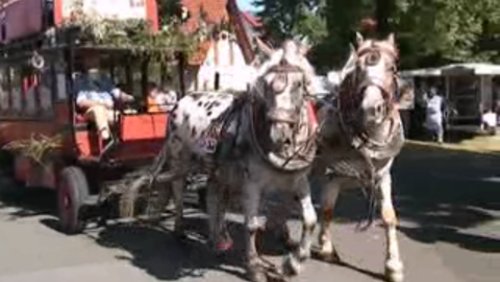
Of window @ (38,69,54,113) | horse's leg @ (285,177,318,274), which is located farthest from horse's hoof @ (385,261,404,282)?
window @ (38,69,54,113)

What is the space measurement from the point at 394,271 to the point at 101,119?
5.05 metres

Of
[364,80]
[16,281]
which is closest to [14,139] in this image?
[16,281]

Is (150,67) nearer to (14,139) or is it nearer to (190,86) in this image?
(190,86)

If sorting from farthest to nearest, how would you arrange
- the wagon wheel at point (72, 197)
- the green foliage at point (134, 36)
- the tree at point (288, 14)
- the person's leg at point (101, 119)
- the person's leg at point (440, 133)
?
the person's leg at point (440, 133) → the tree at point (288, 14) → the green foliage at point (134, 36) → the person's leg at point (101, 119) → the wagon wheel at point (72, 197)

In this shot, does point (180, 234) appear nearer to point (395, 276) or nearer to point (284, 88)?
point (395, 276)

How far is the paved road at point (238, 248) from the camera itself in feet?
33.1

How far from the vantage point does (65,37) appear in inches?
514

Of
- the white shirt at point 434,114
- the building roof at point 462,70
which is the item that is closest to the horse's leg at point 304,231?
the white shirt at point 434,114

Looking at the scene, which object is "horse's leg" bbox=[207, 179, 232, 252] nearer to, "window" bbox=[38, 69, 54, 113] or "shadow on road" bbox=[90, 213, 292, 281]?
"shadow on road" bbox=[90, 213, 292, 281]

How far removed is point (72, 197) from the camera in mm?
12688

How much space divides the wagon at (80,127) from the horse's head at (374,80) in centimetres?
419

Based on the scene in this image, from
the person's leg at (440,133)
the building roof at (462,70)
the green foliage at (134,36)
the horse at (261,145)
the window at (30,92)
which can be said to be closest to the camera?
the horse at (261,145)

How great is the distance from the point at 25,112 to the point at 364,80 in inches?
319

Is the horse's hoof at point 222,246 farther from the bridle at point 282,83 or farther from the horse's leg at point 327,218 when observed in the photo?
the bridle at point 282,83
